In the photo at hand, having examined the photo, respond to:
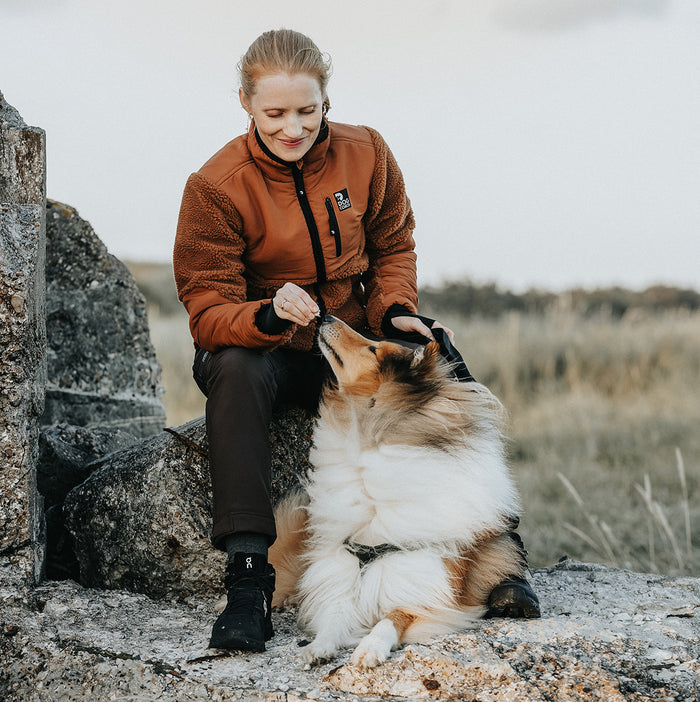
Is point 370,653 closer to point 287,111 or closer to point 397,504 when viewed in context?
point 397,504

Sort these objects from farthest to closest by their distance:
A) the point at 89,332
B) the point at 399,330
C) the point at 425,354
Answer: the point at 89,332, the point at 399,330, the point at 425,354

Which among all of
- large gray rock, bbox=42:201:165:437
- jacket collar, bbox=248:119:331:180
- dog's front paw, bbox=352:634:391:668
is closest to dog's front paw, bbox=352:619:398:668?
dog's front paw, bbox=352:634:391:668

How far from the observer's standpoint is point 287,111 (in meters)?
3.46

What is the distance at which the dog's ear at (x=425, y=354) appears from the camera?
3.35 meters

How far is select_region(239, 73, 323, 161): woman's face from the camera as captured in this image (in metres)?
3.42

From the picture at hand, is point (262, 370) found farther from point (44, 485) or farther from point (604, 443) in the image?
point (604, 443)

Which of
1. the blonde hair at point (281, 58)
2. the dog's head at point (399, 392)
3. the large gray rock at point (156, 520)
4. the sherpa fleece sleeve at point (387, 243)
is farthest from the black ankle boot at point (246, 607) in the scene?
the blonde hair at point (281, 58)

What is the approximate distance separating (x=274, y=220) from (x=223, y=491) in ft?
3.99

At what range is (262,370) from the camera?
10.9 feet

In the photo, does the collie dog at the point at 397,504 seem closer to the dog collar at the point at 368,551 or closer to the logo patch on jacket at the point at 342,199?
the dog collar at the point at 368,551

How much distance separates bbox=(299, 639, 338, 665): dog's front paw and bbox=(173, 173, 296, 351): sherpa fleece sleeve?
4.09ft

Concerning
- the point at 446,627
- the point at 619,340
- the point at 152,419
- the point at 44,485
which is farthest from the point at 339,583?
the point at 619,340

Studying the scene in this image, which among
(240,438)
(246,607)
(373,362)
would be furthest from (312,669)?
(373,362)

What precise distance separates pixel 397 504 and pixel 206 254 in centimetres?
134
